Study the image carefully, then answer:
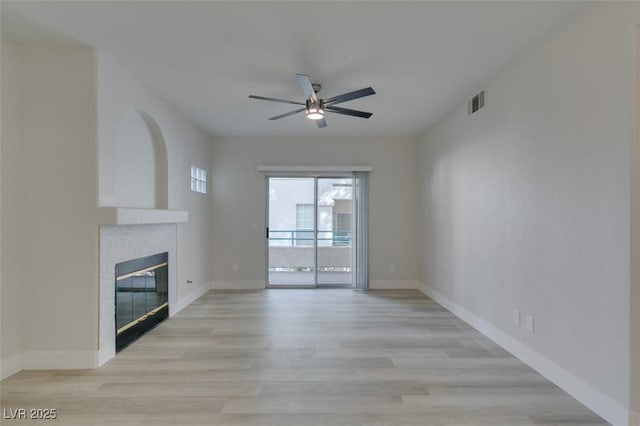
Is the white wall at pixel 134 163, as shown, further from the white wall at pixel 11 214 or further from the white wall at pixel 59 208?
Result: the white wall at pixel 11 214

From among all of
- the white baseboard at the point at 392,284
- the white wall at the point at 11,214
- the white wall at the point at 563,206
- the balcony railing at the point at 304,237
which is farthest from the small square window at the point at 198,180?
the white wall at the point at 563,206

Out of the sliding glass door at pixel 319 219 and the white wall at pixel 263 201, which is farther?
the sliding glass door at pixel 319 219

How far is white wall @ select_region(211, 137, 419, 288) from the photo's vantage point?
5.78 meters

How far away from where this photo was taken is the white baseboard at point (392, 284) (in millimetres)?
5766

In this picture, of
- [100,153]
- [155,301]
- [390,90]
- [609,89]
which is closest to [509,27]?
[609,89]

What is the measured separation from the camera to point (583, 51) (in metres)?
2.17

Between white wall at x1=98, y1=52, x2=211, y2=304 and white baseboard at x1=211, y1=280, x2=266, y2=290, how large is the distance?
17cm

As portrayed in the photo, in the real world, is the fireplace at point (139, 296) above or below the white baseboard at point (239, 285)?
above

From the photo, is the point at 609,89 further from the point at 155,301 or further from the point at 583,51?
the point at 155,301

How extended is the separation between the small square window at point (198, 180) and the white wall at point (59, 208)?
7.17 feet

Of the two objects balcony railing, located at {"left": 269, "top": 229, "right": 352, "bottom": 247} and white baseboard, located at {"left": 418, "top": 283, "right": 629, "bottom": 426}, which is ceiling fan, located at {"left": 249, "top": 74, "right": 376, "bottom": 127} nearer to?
white baseboard, located at {"left": 418, "top": 283, "right": 629, "bottom": 426}

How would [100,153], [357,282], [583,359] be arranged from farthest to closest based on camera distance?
[357,282]
[100,153]
[583,359]

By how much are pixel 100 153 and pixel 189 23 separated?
128 centimetres

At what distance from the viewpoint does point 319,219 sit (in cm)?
596
